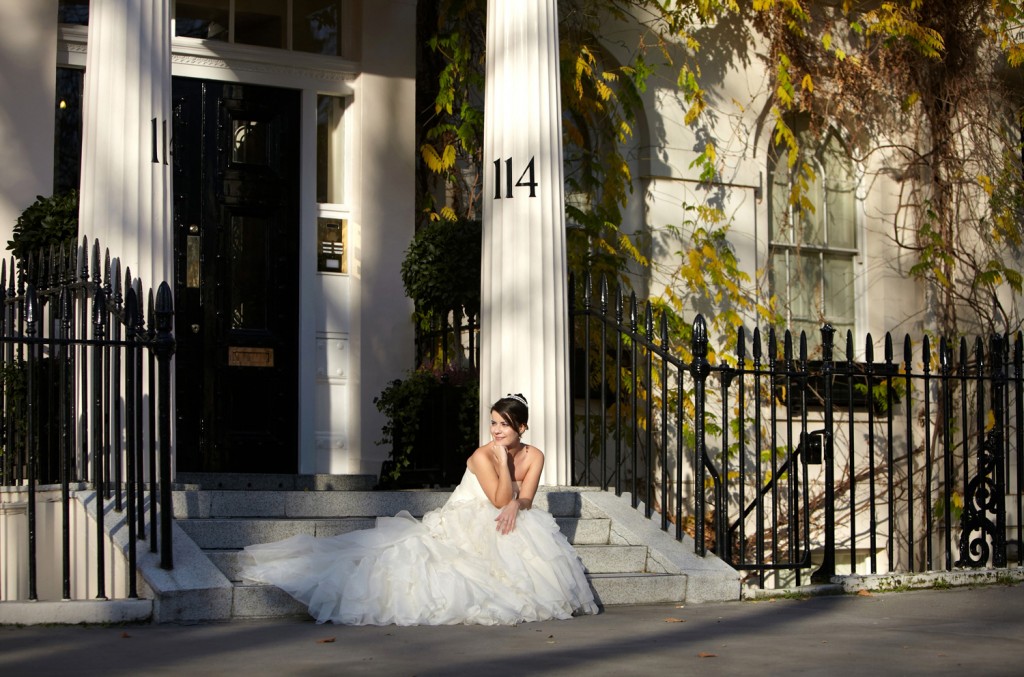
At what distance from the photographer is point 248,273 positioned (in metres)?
10.9

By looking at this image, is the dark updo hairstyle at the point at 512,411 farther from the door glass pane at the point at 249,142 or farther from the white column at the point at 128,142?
the door glass pane at the point at 249,142

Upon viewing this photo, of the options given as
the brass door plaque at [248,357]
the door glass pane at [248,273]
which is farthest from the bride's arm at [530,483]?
the door glass pane at [248,273]

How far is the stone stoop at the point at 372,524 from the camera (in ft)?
24.3

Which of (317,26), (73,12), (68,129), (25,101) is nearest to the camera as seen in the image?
(25,101)

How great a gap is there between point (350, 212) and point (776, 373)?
4334 millimetres

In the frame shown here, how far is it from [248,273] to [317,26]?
222cm

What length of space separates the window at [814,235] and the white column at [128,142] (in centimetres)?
667

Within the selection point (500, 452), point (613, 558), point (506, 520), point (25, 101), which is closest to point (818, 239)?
point (613, 558)

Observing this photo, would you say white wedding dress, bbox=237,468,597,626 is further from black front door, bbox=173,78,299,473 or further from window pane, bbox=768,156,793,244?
window pane, bbox=768,156,793,244

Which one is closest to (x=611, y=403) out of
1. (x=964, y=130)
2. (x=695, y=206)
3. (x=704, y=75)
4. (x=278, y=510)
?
(x=695, y=206)

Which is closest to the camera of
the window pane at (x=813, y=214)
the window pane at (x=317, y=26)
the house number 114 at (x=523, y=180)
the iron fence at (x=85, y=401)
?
the iron fence at (x=85, y=401)

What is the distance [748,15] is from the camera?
13.0 meters

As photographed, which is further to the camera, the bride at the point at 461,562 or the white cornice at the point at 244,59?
the white cornice at the point at 244,59

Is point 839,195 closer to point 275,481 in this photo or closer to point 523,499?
point 275,481
